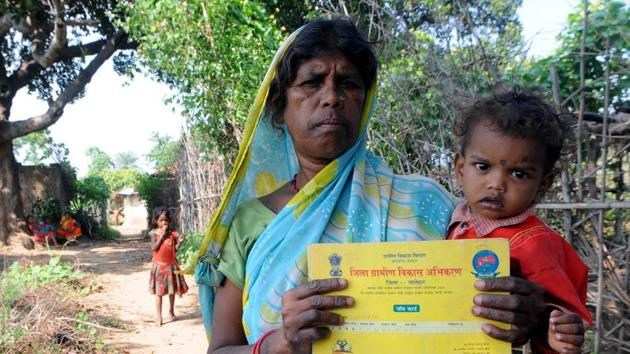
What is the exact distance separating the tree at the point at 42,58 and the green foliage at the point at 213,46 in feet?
16.5

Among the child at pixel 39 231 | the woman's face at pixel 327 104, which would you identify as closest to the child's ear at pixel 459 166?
the woman's face at pixel 327 104

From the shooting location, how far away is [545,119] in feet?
4.78

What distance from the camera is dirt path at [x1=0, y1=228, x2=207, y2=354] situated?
6.34m

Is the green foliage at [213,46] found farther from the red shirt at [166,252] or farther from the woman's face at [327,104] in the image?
the woman's face at [327,104]

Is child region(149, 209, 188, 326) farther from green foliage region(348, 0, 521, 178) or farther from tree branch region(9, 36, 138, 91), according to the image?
tree branch region(9, 36, 138, 91)

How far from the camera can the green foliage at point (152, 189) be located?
2084 centimetres

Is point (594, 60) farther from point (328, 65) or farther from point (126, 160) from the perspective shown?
point (126, 160)

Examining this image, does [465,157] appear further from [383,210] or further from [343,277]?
[343,277]

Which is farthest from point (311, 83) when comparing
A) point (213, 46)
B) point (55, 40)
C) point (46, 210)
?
point (46, 210)

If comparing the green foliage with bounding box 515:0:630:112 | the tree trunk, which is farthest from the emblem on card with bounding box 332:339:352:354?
the tree trunk

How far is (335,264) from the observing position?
1.15 metres

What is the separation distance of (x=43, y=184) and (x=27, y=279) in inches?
465

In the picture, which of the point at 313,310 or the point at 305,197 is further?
the point at 305,197

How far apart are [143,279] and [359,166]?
10.4 metres
